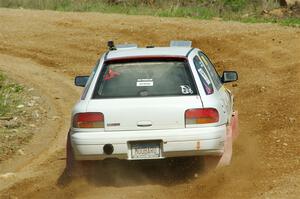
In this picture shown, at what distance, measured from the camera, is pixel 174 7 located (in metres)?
27.2

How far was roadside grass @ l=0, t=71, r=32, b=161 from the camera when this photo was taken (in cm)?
1217

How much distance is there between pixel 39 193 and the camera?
354 inches

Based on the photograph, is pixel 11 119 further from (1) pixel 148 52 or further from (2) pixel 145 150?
(2) pixel 145 150

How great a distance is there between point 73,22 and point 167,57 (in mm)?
15068

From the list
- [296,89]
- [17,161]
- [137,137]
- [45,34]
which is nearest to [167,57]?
[137,137]

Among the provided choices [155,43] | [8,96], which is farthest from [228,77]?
[155,43]

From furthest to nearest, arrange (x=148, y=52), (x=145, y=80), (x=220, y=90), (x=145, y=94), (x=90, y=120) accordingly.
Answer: (x=220, y=90) < (x=148, y=52) < (x=145, y=80) < (x=145, y=94) < (x=90, y=120)

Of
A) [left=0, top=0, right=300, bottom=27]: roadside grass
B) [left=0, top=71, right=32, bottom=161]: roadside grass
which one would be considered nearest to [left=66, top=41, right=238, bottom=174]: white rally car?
[left=0, top=71, right=32, bottom=161]: roadside grass

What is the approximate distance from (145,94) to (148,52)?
0.69 meters

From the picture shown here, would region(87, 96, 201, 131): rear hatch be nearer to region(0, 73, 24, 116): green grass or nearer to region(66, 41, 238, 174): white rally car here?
region(66, 41, 238, 174): white rally car

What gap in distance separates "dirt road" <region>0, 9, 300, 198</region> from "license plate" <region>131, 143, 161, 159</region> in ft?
1.27

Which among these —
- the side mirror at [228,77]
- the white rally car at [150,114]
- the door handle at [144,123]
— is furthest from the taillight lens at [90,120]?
the side mirror at [228,77]

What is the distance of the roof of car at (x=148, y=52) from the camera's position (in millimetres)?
9023

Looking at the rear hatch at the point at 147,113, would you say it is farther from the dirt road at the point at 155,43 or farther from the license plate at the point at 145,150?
the dirt road at the point at 155,43
